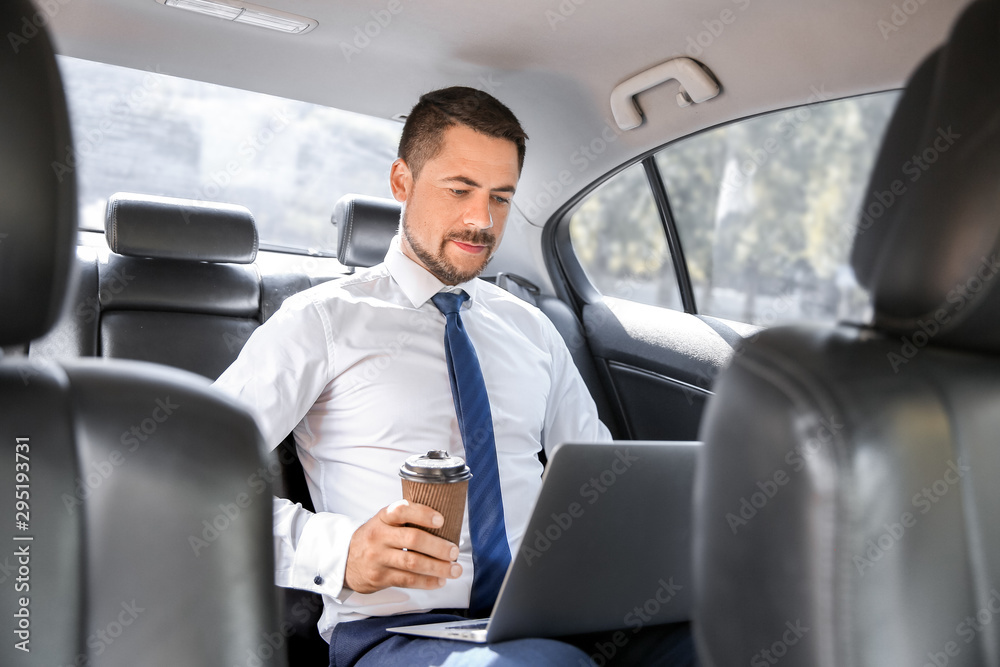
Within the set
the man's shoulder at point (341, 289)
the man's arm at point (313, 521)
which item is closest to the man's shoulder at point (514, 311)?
the man's shoulder at point (341, 289)

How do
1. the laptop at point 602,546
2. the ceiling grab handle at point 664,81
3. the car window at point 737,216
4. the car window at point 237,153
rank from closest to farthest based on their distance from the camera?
1. the laptop at point 602,546
2. the ceiling grab handle at point 664,81
3. the car window at point 737,216
4. the car window at point 237,153

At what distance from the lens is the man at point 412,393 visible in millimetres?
1354

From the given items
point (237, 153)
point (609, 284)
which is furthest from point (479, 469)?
point (237, 153)

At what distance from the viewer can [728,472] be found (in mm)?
663

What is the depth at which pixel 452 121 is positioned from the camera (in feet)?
5.89

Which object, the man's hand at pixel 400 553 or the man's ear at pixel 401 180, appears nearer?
the man's hand at pixel 400 553

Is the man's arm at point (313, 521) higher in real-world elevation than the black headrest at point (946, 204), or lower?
lower

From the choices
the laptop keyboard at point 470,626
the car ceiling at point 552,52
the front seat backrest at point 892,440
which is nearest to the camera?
the front seat backrest at point 892,440

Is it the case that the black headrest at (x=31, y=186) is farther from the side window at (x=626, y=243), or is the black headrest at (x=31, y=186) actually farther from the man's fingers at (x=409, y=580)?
the side window at (x=626, y=243)

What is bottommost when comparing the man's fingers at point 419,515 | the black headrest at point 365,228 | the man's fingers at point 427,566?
the man's fingers at point 427,566

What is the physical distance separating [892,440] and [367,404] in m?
1.12

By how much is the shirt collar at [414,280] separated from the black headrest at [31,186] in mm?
1017

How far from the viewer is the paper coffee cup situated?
105 centimetres

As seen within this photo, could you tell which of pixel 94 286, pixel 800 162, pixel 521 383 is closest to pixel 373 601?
pixel 521 383
